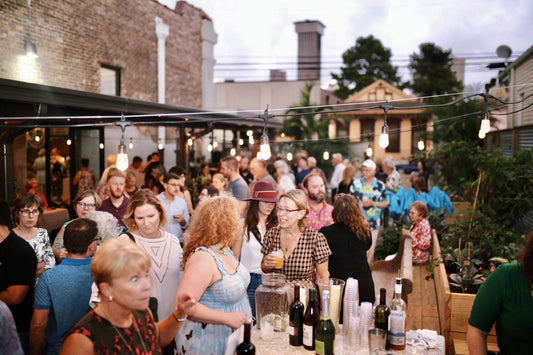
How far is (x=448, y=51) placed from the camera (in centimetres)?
3416

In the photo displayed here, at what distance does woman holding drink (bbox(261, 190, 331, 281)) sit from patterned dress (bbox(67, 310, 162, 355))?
1.28 meters

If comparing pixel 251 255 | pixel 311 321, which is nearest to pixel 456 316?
pixel 251 255

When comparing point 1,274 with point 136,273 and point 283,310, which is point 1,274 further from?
point 283,310

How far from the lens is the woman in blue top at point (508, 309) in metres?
2.13

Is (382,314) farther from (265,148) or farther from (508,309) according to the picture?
(265,148)

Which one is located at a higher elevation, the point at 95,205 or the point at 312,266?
the point at 95,205

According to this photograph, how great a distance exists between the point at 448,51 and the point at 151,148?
28661 millimetres

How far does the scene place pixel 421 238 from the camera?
19.9ft

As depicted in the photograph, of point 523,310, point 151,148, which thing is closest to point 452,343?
point 523,310

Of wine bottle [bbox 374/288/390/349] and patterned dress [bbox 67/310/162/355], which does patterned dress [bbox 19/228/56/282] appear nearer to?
patterned dress [bbox 67/310/162/355]

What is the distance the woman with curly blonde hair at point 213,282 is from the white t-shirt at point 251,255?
89 cm

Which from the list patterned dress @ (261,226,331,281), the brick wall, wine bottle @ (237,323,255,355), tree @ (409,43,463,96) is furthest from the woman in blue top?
tree @ (409,43,463,96)

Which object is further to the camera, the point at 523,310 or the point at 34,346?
the point at 34,346

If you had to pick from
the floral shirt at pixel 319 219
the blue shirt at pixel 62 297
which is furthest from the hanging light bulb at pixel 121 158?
the blue shirt at pixel 62 297
